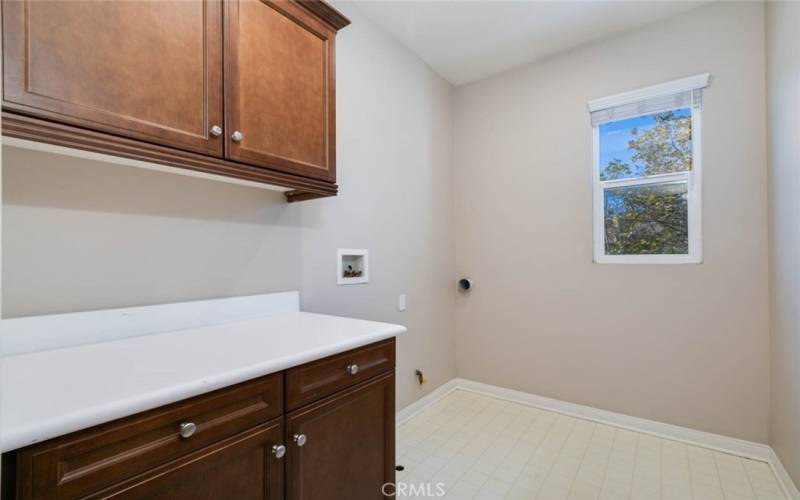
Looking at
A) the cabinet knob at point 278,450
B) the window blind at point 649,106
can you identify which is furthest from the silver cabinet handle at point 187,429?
the window blind at point 649,106

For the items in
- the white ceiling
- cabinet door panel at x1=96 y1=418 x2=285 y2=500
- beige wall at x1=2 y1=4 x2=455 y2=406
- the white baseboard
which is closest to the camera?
cabinet door panel at x1=96 y1=418 x2=285 y2=500

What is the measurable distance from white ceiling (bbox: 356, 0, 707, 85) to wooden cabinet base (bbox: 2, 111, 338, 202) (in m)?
1.45

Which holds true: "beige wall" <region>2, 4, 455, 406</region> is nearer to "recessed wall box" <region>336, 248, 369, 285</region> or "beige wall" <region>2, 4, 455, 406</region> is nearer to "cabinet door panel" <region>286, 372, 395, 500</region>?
"recessed wall box" <region>336, 248, 369, 285</region>

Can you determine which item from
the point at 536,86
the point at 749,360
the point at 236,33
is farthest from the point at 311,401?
the point at 536,86

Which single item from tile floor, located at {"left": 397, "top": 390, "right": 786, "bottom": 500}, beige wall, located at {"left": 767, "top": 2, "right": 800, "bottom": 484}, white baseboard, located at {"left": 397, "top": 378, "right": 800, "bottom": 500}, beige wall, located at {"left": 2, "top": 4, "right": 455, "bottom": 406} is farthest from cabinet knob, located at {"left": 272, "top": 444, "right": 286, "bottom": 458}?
beige wall, located at {"left": 767, "top": 2, "right": 800, "bottom": 484}

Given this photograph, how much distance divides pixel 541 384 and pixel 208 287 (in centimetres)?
237

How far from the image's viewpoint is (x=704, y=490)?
179 centimetres

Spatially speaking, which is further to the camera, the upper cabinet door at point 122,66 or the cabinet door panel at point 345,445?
the cabinet door panel at point 345,445

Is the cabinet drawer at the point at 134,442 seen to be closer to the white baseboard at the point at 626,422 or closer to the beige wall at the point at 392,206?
the beige wall at the point at 392,206

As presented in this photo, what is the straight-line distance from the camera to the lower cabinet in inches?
27.3

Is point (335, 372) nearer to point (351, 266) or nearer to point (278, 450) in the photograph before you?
point (278, 450)

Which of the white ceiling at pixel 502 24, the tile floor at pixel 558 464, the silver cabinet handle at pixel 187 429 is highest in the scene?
the white ceiling at pixel 502 24

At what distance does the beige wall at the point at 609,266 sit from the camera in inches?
82.3
